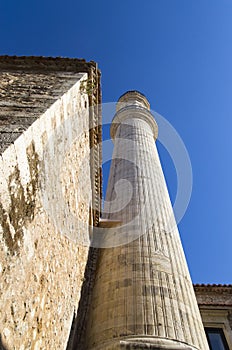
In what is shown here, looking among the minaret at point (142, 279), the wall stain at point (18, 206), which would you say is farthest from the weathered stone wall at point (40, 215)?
the minaret at point (142, 279)

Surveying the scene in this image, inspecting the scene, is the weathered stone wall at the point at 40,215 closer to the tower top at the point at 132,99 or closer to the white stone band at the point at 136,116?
the white stone band at the point at 136,116

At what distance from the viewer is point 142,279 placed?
4680 millimetres

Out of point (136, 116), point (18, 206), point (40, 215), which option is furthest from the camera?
point (136, 116)

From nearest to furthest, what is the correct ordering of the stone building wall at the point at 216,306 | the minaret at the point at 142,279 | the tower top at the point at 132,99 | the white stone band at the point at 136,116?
the minaret at the point at 142,279 → the stone building wall at the point at 216,306 → the white stone band at the point at 136,116 → the tower top at the point at 132,99

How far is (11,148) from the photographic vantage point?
1.85m

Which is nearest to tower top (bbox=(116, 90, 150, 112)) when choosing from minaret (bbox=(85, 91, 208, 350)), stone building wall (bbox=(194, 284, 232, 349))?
minaret (bbox=(85, 91, 208, 350))

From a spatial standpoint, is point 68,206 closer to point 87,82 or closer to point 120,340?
point 120,340

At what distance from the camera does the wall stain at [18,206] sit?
1.83 metres

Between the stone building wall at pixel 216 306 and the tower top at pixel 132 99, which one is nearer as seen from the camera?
the stone building wall at pixel 216 306

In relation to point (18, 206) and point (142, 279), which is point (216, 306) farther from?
point (18, 206)

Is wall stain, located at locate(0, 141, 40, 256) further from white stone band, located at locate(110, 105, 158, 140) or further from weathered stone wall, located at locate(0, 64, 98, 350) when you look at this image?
white stone band, located at locate(110, 105, 158, 140)

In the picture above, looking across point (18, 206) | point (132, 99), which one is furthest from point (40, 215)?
point (132, 99)

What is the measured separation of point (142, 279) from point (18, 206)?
3159 millimetres

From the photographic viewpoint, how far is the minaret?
3941mm
